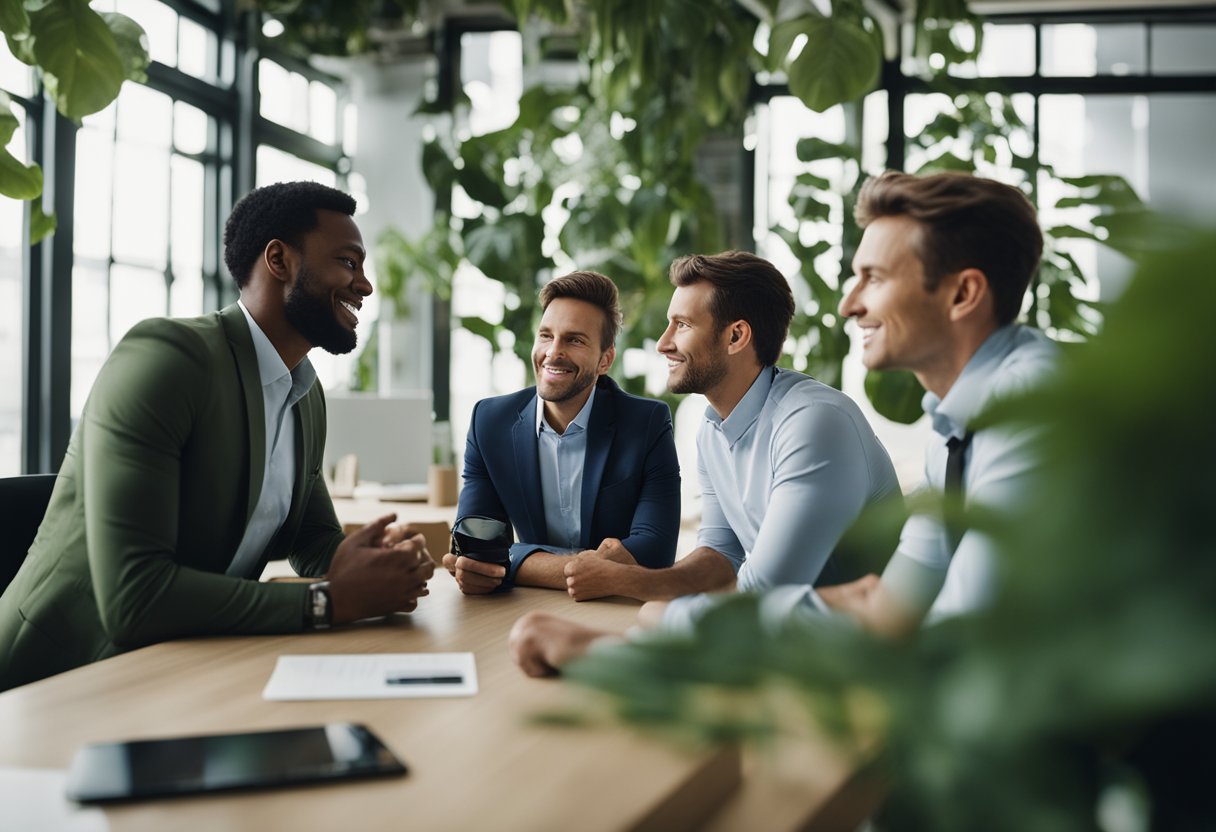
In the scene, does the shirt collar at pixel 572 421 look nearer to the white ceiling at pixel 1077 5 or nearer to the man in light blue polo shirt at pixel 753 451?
the man in light blue polo shirt at pixel 753 451

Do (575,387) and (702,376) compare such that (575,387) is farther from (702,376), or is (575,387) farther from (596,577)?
(596,577)

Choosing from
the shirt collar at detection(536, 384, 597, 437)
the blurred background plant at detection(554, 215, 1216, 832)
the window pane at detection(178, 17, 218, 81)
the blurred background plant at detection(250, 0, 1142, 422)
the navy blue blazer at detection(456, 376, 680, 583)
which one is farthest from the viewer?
the window pane at detection(178, 17, 218, 81)

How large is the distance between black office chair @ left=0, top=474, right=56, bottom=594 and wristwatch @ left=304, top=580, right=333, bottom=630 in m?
0.74

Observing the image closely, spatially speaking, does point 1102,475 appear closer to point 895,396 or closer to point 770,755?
point 770,755

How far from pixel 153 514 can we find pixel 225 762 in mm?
724

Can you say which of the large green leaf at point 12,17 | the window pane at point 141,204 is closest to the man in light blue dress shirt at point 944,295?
the large green leaf at point 12,17

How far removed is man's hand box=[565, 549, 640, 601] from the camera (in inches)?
80.8

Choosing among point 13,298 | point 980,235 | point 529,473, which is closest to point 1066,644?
point 980,235

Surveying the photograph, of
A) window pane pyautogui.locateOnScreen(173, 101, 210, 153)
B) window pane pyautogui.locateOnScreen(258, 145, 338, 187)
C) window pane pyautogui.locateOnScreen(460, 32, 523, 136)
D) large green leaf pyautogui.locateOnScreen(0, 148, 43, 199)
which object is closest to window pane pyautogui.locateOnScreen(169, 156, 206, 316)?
window pane pyautogui.locateOnScreen(173, 101, 210, 153)

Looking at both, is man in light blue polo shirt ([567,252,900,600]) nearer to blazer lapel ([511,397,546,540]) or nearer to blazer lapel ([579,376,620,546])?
blazer lapel ([579,376,620,546])

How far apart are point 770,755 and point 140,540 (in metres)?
1.45

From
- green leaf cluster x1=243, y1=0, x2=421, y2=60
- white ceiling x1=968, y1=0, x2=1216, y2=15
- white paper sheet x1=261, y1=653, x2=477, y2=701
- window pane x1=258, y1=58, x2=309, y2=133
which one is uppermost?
white ceiling x1=968, y1=0, x2=1216, y2=15

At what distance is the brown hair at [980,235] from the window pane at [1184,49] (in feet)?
18.9

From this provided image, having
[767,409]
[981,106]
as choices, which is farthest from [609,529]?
[981,106]
